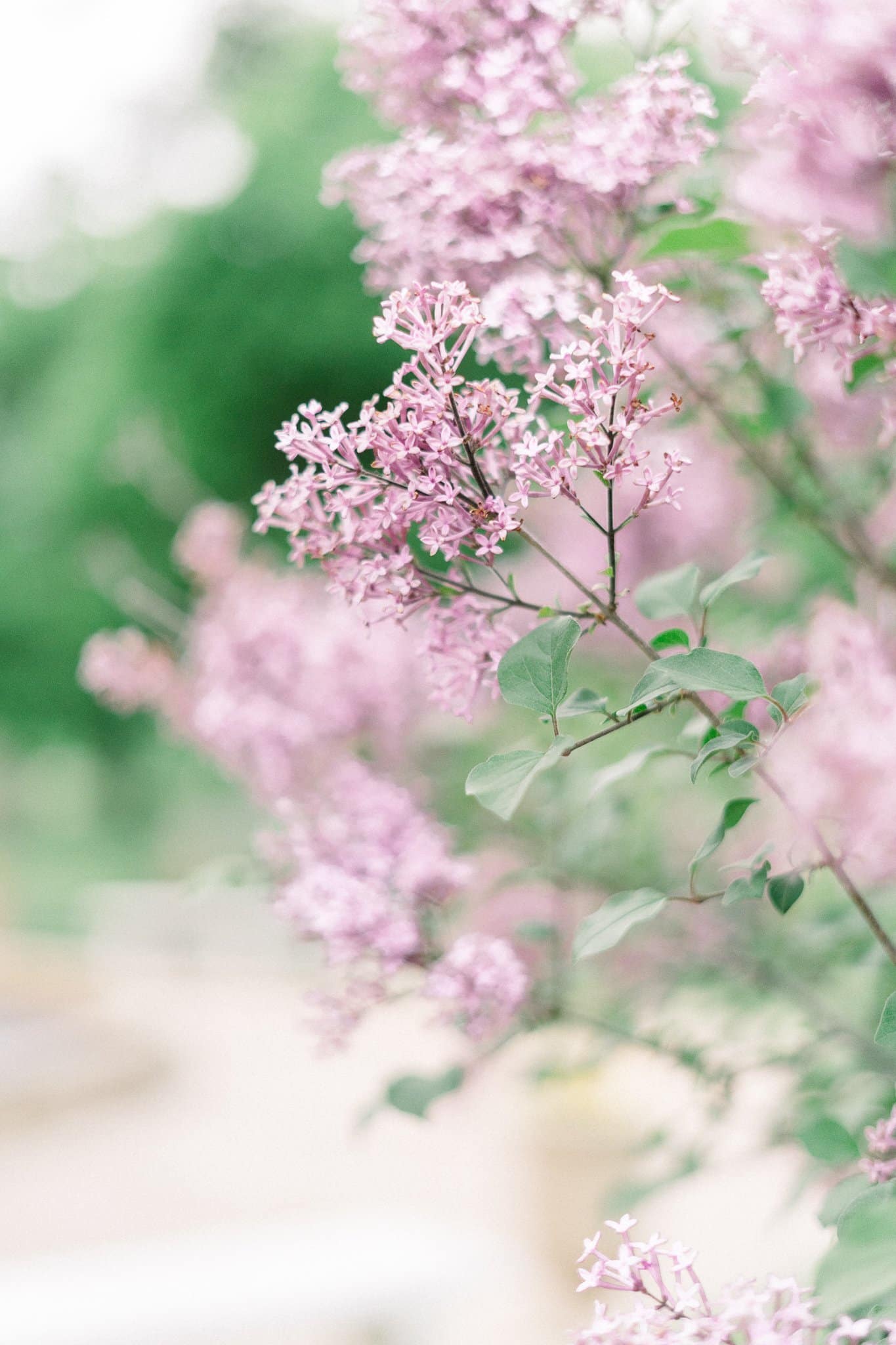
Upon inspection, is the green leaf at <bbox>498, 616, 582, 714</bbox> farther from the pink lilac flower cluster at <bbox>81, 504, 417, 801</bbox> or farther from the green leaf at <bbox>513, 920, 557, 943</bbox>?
the pink lilac flower cluster at <bbox>81, 504, 417, 801</bbox>

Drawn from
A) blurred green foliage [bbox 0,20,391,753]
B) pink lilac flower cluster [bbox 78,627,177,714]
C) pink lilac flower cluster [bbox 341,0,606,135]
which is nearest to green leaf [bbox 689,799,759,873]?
pink lilac flower cluster [bbox 341,0,606,135]

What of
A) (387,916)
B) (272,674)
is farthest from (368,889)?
(272,674)

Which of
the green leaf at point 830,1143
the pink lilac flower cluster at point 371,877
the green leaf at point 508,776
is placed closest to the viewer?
the green leaf at point 508,776

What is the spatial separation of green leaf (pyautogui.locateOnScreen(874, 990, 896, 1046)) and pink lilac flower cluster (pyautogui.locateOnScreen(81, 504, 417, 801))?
0.71 meters

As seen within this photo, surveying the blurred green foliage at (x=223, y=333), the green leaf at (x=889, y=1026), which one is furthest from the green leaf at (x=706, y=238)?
the blurred green foliage at (x=223, y=333)

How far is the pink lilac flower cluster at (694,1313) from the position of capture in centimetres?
42

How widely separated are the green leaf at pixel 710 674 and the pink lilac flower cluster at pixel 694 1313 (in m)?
0.21

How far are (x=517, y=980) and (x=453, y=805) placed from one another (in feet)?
2.27

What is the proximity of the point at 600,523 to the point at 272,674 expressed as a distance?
47cm

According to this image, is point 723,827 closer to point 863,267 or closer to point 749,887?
point 749,887

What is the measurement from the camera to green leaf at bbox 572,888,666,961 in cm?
48

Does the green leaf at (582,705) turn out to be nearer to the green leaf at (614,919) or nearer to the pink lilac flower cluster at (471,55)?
the green leaf at (614,919)

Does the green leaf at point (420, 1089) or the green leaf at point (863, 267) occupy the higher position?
the green leaf at point (863, 267)

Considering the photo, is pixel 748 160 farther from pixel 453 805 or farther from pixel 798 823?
pixel 453 805
